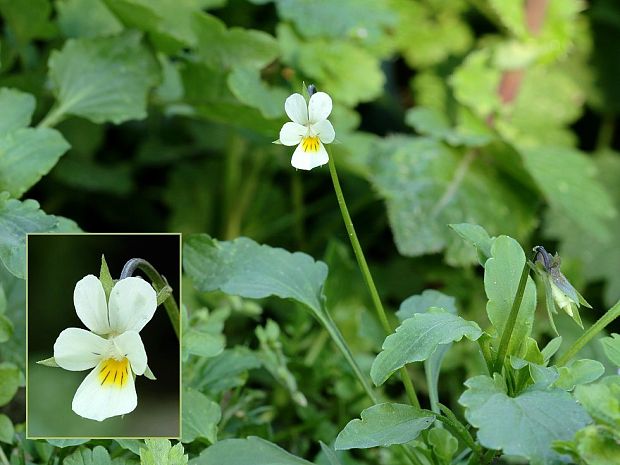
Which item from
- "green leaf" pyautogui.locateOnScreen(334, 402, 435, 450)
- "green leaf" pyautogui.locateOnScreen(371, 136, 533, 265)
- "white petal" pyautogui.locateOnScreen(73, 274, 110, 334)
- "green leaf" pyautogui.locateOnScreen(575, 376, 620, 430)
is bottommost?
"green leaf" pyautogui.locateOnScreen(371, 136, 533, 265)

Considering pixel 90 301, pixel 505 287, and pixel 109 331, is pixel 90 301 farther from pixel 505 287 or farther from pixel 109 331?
pixel 505 287

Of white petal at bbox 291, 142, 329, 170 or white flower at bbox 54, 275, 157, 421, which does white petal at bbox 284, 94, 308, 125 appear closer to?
white petal at bbox 291, 142, 329, 170

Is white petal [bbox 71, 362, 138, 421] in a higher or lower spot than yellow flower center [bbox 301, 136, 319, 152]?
lower

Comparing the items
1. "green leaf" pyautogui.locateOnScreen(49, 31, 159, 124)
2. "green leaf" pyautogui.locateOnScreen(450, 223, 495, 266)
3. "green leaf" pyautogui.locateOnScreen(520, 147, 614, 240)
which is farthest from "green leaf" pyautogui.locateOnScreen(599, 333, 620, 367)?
"green leaf" pyautogui.locateOnScreen(520, 147, 614, 240)

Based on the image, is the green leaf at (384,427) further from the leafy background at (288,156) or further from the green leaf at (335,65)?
the green leaf at (335,65)

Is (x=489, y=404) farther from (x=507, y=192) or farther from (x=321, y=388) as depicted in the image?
(x=507, y=192)

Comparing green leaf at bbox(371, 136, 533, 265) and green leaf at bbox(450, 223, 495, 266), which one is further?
green leaf at bbox(371, 136, 533, 265)

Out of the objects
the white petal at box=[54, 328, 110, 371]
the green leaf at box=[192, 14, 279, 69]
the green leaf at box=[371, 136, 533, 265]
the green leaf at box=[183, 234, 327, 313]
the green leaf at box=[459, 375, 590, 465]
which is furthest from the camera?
the green leaf at box=[371, 136, 533, 265]
